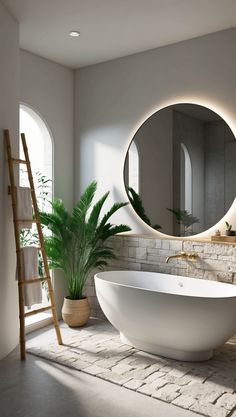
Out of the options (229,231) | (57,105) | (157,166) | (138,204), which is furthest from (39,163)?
(229,231)

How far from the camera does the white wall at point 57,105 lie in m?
4.34

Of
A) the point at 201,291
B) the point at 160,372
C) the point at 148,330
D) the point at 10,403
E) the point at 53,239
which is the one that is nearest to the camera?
the point at 10,403

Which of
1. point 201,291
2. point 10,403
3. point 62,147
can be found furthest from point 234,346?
point 62,147

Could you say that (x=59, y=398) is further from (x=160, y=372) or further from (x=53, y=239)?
(x=53, y=239)

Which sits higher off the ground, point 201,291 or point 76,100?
point 76,100

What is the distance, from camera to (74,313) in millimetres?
4234

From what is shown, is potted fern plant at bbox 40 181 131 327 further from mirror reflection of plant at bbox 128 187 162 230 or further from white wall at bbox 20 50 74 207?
white wall at bbox 20 50 74 207

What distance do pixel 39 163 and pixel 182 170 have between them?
5.81ft

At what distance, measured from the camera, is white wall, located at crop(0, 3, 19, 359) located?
11.1ft

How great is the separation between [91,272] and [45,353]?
140 cm

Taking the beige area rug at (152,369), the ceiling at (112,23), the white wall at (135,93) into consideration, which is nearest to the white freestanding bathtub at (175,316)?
the beige area rug at (152,369)

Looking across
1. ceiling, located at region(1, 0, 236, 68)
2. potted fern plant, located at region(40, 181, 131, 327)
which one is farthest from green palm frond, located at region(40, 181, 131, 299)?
ceiling, located at region(1, 0, 236, 68)

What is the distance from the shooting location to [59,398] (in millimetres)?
2732

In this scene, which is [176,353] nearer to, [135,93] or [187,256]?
[187,256]
